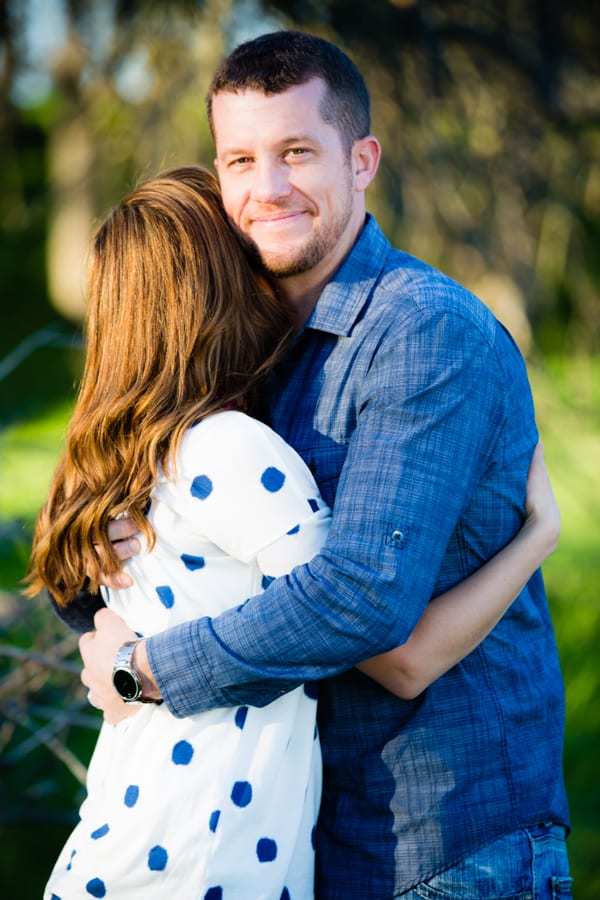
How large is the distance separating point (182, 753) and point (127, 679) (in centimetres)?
15

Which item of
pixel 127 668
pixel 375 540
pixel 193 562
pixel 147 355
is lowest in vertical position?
pixel 127 668

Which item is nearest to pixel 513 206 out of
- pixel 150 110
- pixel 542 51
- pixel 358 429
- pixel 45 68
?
pixel 542 51

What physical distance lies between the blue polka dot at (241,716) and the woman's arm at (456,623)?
0.20 meters

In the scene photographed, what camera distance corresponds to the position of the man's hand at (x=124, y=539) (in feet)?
5.61

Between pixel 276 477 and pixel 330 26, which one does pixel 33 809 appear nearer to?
pixel 276 477

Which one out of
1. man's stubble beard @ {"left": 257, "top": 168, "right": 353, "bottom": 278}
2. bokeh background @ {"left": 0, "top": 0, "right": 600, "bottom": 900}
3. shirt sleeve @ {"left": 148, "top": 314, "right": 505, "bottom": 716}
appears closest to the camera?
shirt sleeve @ {"left": 148, "top": 314, "right": 505, "bottom": 716}

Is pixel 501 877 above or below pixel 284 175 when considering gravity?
below

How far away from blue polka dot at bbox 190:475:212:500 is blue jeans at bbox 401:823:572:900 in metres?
0.75

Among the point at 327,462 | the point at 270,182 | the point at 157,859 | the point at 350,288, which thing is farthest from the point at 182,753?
the point at 270,182

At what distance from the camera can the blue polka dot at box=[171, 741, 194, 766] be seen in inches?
62.1

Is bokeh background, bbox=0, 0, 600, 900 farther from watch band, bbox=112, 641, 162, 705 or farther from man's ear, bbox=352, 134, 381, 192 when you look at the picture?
man's ear, bbox=352, 134, 381, 192

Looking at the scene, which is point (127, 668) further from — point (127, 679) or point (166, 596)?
point (166, 596)

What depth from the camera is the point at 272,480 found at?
1.56m

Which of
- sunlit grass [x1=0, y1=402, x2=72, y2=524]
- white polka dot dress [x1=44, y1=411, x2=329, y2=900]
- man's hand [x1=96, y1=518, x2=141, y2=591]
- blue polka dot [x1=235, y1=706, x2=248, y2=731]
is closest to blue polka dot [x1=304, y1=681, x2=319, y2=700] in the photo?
white polka dot dress [x1=44, y1=411, x2=329, y2=900]
